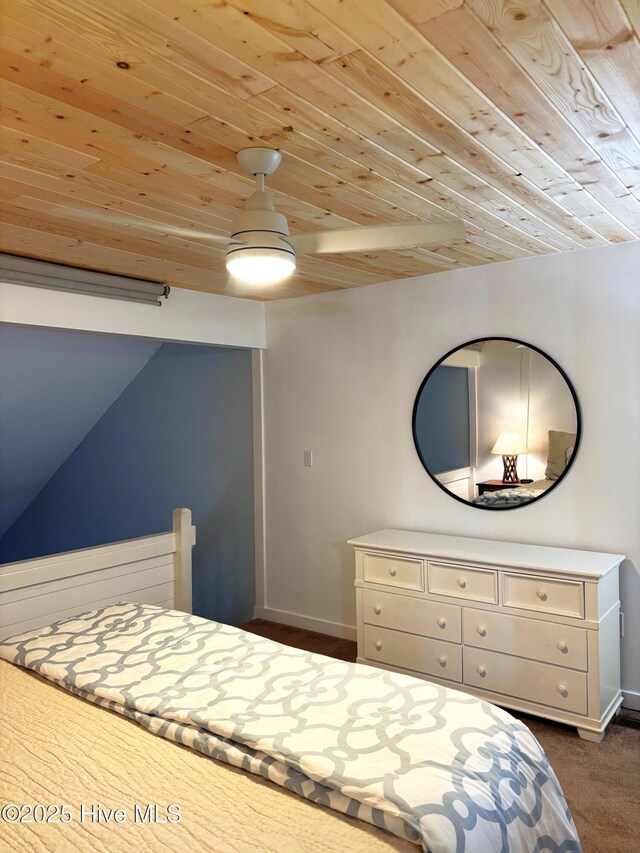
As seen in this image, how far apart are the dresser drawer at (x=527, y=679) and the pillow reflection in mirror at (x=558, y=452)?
943mm

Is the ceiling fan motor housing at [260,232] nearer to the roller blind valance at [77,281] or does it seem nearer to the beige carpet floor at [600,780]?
the roller blind valance at [77,281]

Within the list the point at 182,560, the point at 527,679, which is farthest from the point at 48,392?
the point at 527,679

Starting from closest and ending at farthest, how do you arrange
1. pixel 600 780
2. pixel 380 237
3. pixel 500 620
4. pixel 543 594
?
pixel 380 237, pixel 600 780, pixel 543 594, pixel 500 620

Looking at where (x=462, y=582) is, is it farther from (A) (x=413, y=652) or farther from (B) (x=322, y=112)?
(B) (x=322, y=112)

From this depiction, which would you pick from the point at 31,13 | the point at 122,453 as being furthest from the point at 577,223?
the point at 122,453

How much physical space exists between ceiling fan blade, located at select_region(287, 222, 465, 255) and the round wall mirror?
1619 millimetres

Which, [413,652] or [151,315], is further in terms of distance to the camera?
[151,315]

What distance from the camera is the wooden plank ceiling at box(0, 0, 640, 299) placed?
131 cm

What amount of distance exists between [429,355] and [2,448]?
2854 mm

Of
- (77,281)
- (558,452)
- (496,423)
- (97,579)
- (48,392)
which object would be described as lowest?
(97,579)

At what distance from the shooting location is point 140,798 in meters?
1.49

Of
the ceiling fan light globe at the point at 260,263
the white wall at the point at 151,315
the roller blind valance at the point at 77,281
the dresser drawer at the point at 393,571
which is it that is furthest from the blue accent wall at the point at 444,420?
the ceiling fan light globe at the point at 260,263

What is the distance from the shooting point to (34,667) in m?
2.21

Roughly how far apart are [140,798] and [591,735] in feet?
7.10
